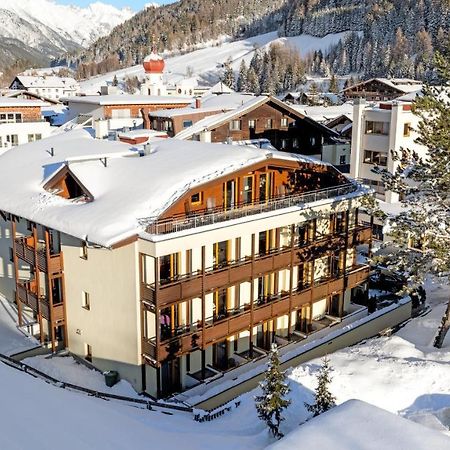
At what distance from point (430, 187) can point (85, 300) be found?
13.7 m

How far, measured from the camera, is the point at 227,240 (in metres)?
23.4

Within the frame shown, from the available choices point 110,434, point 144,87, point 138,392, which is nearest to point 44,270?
point 138,392

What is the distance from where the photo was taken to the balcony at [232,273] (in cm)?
2123

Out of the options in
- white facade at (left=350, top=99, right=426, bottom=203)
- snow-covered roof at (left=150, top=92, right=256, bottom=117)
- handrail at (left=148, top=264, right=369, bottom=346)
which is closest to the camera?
handrail at (left=148, top=264, right=369, bottom=346)

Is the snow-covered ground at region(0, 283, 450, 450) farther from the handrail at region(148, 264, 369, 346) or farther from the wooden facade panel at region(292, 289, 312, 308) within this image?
the wooden facade panel at region(292, 289, 312, 308)

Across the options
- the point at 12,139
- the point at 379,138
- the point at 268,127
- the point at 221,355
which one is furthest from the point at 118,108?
the point at 221,355

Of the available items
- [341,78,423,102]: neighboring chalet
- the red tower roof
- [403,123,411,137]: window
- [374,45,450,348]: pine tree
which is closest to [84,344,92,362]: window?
[374,45,450,348]: pine tree

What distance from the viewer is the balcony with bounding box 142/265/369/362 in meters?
21.9

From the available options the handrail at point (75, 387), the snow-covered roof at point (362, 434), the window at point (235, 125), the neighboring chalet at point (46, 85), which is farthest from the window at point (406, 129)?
the neighboring chalet at point (46, 85)

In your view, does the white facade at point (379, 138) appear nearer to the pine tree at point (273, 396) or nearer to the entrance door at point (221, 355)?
the entrance door at point (221, 355)

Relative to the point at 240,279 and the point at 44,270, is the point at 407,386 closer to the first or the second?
the point at 240,279

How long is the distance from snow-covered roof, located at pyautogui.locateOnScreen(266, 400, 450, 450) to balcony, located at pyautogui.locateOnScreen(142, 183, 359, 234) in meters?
10.8

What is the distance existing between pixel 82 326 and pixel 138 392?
3.60 metres

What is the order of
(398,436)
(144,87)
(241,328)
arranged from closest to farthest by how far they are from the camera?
(398,436)
(241,328)
(144,87)
